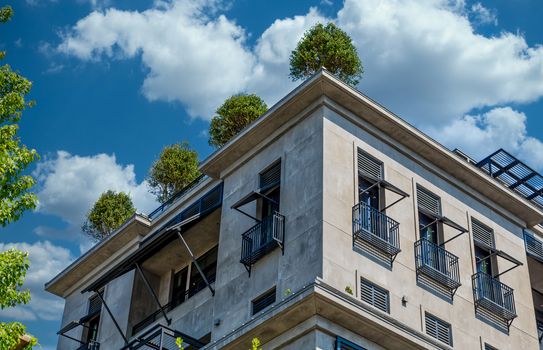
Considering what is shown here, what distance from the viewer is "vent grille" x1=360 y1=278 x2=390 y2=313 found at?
103 ft

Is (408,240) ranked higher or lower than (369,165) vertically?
lower

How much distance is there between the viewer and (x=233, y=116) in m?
56.8

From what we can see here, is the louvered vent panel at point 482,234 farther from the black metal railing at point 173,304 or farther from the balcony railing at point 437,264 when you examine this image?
the black metal railing at point 173,304

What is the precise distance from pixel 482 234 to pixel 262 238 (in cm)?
952

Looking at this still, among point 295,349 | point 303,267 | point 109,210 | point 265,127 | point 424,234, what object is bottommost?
point 295,349

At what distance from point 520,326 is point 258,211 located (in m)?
10.8

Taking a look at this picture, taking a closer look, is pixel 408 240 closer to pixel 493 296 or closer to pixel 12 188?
pixel 493 296

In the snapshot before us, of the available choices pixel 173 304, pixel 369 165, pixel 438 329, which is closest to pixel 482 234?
pixel 438 329

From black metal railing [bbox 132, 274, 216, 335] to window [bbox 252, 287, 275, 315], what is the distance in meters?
5.55

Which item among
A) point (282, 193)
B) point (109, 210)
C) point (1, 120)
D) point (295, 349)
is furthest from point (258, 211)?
point (109, 210)

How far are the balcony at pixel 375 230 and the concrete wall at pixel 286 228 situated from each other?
5.04ft

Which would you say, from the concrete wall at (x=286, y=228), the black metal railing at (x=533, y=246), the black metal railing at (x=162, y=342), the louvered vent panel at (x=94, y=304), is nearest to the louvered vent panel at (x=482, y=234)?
the black metal railing at (x=533, y=246)

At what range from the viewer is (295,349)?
29594mm

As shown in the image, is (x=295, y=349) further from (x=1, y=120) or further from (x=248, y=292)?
(x=1, y=120)
